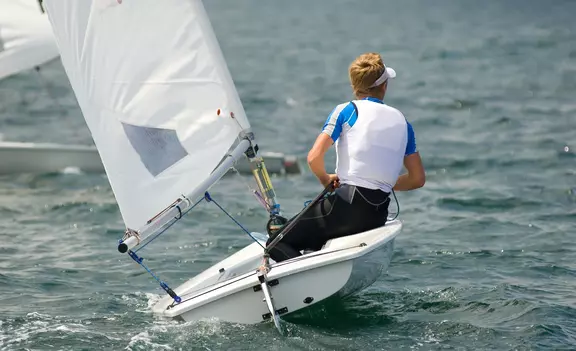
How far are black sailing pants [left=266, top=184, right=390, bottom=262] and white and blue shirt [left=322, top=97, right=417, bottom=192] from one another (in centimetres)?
7

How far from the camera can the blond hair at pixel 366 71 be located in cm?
543

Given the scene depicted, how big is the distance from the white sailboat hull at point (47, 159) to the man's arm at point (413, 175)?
594cm

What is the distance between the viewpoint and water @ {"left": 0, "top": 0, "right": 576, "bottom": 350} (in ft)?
18.9

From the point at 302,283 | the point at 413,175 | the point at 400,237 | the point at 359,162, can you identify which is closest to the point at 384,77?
the point at 359,162

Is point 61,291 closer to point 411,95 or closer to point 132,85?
point 132,85

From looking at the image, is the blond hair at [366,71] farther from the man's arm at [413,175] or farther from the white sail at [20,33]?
the white sail at [20,33]

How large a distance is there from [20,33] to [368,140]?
4.50 meters

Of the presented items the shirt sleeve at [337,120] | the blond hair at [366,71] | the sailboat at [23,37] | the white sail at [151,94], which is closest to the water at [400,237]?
the white sail at [151,94]

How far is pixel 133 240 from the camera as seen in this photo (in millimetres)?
5613

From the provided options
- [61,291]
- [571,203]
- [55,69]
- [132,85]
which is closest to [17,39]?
[61,291]

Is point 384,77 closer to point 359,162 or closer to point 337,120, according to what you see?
point 337,120

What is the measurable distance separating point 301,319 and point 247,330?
340mm

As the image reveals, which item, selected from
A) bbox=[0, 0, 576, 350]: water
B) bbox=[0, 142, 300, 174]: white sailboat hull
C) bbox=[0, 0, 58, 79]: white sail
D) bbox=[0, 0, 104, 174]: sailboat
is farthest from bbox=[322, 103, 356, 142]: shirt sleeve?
bbox=[0, 142, 300, 174]: white sailboat hull

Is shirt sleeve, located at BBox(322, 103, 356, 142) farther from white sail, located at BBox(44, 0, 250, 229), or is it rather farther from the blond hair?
white sail, located at BBox(44, 0, 250, 229)
